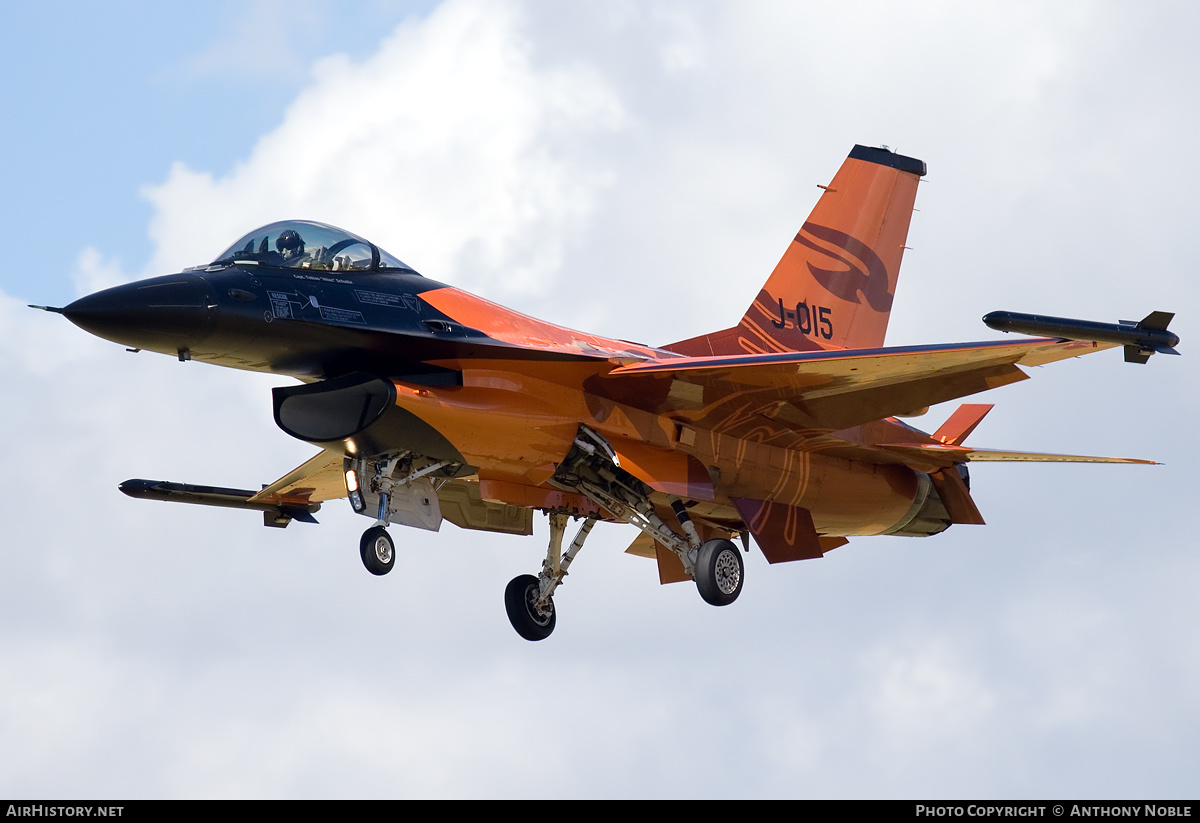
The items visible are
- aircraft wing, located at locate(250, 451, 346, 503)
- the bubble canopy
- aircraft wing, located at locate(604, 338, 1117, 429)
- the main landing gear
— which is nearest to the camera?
the bubble canopy

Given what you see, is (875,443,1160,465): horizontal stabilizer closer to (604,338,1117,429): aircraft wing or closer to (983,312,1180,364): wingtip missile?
(604,338,1117,429): aircraft wing

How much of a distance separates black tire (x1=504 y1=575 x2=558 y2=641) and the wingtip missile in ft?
29.7

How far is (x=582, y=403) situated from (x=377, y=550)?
11.3 ft

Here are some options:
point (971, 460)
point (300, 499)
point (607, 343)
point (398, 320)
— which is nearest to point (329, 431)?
point (398, 320)

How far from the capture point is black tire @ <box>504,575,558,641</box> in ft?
77.0

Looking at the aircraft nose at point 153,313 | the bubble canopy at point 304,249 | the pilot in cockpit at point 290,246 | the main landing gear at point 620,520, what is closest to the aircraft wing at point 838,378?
the main landing gear at point 620,520

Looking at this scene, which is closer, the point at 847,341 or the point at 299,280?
the point at 299,280

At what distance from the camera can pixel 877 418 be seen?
22.4 meters

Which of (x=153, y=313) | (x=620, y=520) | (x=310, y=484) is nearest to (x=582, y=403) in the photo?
(x=620, y=520)

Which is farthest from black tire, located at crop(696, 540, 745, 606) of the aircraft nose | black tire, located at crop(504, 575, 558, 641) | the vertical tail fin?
the aircraft nose

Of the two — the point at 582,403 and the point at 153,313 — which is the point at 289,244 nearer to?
the point at 153,313
